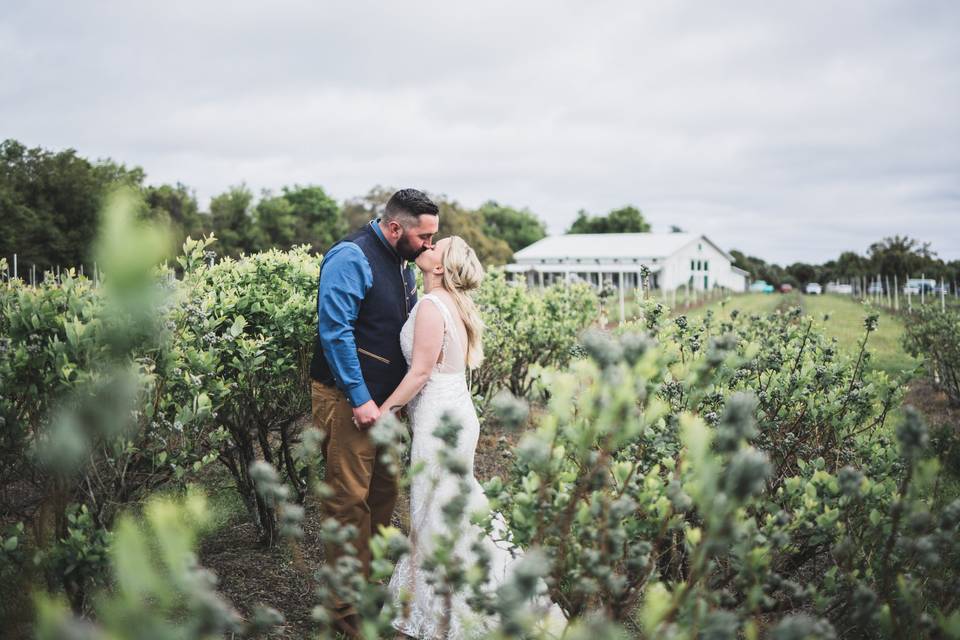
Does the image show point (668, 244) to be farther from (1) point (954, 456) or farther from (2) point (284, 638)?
(2) point (284, 638)

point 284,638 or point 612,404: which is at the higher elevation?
point 612,404

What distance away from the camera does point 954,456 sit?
6891mm

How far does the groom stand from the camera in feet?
12.4

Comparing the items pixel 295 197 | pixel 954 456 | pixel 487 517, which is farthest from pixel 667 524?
pixel 295 197

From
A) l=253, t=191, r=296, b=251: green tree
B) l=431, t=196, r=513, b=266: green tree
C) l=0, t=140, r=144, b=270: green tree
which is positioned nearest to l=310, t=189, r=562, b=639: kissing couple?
l=0, t=140, r=144, b=270: green tree

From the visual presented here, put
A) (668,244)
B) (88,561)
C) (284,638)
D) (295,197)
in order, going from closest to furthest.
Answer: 1. (88,561)
2. (284,638)
3. (668,244)
4. (295,197)

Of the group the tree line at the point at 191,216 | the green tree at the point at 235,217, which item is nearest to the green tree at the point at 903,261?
the tree line at the point at 191,216

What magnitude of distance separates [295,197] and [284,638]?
243 ft

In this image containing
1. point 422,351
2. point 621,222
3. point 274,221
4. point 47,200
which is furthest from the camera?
point 621,222

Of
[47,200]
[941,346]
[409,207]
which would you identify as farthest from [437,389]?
[47,200]

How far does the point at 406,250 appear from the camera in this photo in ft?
13.7

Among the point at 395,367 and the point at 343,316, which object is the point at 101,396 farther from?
the point at 395,367

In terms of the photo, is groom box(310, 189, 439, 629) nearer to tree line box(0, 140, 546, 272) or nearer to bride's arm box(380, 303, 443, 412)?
bride's arm box(380, 303, 443, 412)

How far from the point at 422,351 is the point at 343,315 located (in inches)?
19.7
